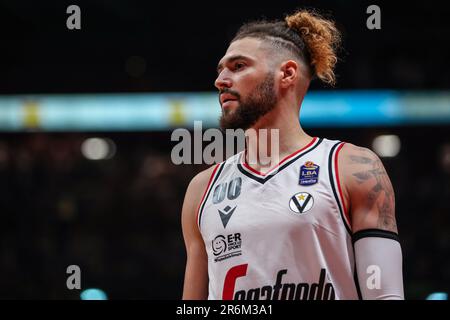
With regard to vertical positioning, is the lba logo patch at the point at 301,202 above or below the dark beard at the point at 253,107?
below

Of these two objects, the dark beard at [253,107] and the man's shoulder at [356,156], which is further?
the dark beard at [253,107]

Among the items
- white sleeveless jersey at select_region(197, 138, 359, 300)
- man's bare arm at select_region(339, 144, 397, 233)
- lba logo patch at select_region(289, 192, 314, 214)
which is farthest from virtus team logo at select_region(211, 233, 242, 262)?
man's bare arm at select_region(339, 144, 397, 233)

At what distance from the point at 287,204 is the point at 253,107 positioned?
589mm

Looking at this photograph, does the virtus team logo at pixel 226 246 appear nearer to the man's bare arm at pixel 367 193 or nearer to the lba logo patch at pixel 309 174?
the lba logo patch at pixel 309 174

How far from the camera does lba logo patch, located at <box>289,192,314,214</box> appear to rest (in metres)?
2.91

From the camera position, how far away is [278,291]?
2.87m

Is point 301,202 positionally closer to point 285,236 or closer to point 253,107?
point 285,236

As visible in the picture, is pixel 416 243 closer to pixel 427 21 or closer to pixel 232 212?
pixel 427 21

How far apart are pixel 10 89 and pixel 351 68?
6.53 metres

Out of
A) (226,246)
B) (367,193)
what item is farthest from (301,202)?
(226,246)

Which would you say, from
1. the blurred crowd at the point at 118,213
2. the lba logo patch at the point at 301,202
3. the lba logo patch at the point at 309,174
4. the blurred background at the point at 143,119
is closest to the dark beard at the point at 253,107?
the lba logo patch at the point at 309,174

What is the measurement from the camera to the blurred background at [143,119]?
35.4 ft

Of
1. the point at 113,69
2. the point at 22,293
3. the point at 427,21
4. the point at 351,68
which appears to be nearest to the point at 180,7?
the point at 113,69

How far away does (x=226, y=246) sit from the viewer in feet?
9.97
